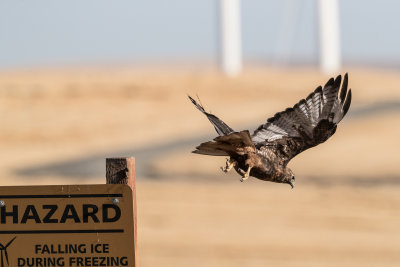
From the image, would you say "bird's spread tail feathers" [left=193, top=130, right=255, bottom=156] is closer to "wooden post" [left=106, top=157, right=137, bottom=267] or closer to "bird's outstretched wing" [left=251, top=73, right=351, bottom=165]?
"bird's outstretched wing" [left=251, top=73, right=351, bottom=165]

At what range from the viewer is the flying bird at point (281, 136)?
4.73m

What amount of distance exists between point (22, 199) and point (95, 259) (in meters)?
0.49

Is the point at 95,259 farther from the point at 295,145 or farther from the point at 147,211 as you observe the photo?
the point at 147,211

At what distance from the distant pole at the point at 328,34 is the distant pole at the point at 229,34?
→ 9.71 ft

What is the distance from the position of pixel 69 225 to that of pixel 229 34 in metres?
28.8

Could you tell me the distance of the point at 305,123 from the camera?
5355 millimetres

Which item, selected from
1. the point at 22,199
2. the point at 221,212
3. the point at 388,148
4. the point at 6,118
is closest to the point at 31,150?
the point at 6,118

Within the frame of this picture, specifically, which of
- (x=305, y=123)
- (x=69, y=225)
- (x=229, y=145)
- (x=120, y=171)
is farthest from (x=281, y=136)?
(x=69, y=225)

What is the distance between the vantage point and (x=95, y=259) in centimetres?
495

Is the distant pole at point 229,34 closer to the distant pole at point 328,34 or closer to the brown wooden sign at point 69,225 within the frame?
the distant pole at point 328,34

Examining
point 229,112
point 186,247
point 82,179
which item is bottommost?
point 186,247

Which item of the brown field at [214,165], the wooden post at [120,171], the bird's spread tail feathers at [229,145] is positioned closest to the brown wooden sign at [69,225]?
the wooden post at [120,171]

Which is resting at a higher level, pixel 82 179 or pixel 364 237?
pixel 82 179

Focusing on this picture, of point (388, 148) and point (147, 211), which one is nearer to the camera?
point (147, 211)
